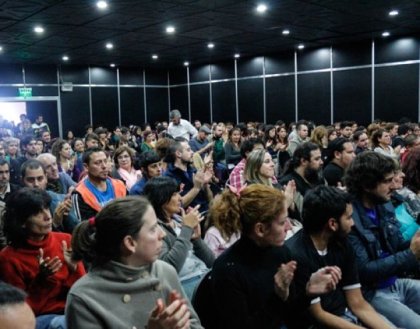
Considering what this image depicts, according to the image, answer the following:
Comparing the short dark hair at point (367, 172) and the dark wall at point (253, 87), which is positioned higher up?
the dark wall at point (253, 87)

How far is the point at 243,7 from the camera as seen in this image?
7.61 meters

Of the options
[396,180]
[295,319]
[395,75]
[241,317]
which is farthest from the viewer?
[395,75]

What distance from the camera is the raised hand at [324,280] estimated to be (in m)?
2.03

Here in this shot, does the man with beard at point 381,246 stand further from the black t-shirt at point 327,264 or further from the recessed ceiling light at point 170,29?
the recessed ceiling light at point 170,29

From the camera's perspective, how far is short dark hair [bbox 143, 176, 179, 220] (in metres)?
2.73

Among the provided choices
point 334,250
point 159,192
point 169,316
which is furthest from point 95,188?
point 169,316

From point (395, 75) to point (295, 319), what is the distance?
10.8 meters

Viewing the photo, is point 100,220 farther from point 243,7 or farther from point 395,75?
point 395,75

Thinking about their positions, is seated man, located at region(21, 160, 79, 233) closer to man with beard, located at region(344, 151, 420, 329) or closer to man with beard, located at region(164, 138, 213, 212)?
man with beard, located at region(164, 138, 213, 212)

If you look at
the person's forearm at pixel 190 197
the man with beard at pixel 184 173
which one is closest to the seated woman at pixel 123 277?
the person's forearm at pixel 190 197

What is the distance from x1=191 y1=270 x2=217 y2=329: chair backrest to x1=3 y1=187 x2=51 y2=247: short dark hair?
1054 millimetres

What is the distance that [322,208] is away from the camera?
7.63 feet

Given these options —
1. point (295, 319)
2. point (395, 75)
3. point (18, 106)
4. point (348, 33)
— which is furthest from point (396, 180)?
point (18, 106)

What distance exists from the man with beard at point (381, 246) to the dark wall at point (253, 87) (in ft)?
31.5
